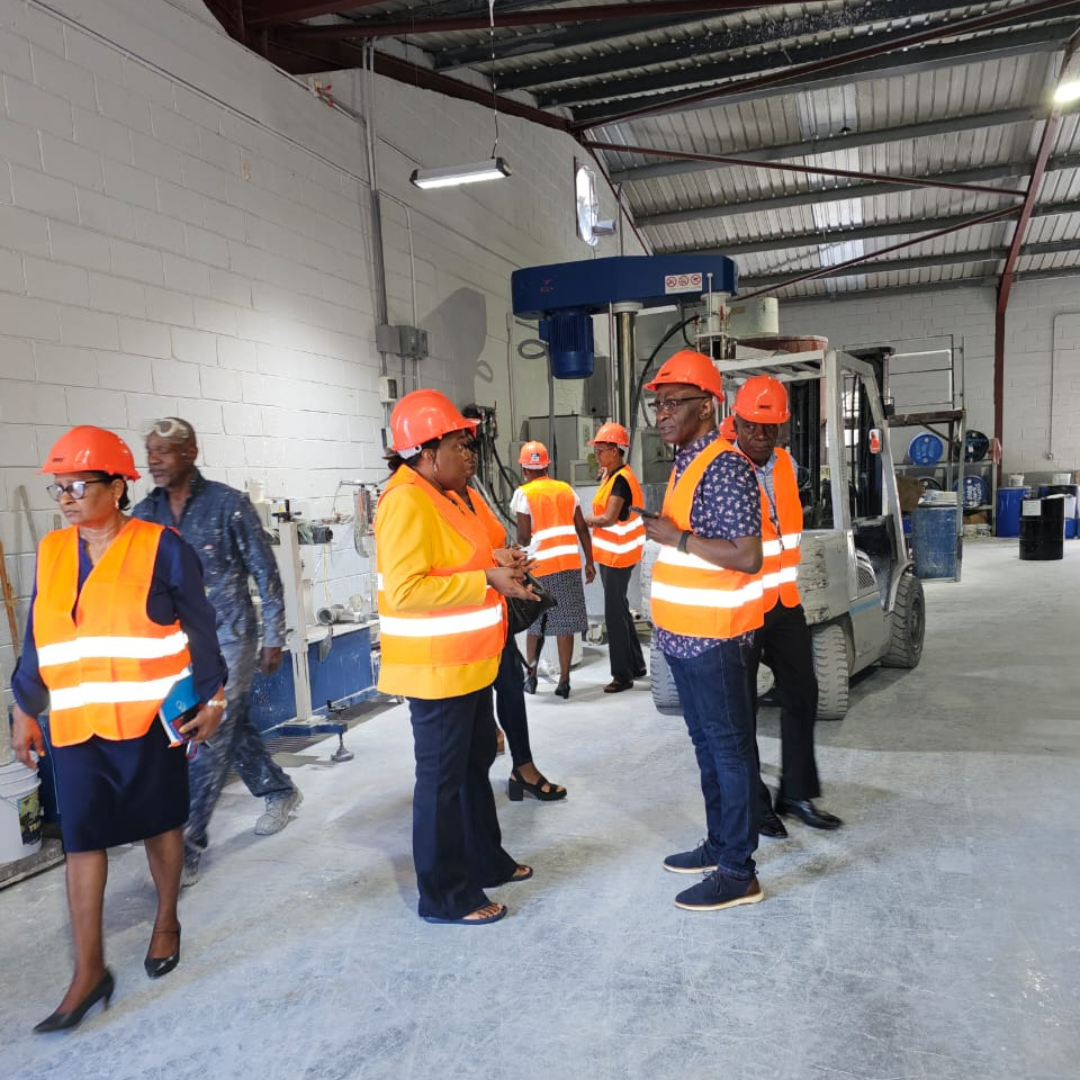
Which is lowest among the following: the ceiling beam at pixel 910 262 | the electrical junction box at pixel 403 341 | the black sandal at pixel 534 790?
the black sandal at pixel 534 790

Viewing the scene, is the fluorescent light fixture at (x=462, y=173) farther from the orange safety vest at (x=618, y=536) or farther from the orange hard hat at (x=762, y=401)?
the orange hard hat at (x=762, y=401)

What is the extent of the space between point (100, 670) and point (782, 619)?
2.33 meters

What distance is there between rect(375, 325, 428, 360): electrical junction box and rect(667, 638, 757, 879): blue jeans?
4.38 meters

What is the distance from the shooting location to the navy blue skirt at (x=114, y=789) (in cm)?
228

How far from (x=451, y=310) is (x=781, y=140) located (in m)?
5.84

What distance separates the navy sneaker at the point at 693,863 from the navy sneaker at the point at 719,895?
220mm

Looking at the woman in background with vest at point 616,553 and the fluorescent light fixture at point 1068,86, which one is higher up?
the fluorescent light fixture at point 1068,86

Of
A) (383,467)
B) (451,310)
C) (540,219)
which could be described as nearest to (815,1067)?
(383,467)

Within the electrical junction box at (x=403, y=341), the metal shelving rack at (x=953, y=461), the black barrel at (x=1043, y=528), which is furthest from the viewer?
the black barrel at (x=1043, y=528)

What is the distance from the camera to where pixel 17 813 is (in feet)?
10.7

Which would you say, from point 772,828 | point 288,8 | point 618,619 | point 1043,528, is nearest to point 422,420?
point 772,828

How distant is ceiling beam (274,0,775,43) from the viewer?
5793mm

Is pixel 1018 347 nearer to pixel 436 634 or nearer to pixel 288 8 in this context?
pixel 288 8

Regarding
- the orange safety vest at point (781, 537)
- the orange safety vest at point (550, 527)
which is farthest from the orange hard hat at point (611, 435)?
the orange safety vest at point (781, 537)
